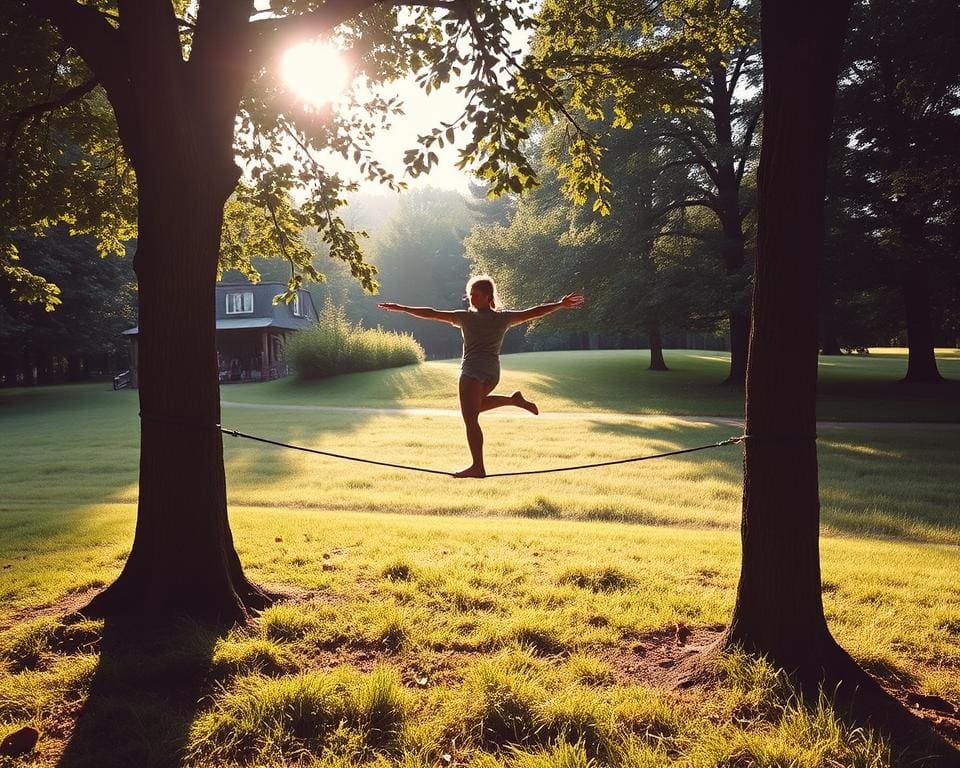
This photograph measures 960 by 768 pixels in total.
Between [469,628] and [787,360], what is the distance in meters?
2.85

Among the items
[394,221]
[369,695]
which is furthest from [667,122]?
[394,221]

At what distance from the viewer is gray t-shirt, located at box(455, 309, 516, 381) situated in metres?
6.14

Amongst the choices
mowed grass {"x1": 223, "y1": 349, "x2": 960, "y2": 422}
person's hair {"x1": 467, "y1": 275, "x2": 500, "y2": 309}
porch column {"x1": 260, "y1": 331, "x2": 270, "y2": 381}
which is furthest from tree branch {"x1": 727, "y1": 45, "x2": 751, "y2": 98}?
porch column {"x1": 260, "y1": 331, "x2": 270, "y2": 381}

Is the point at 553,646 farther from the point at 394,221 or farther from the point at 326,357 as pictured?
the point at 394,221

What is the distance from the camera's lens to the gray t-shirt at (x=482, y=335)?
242 inches

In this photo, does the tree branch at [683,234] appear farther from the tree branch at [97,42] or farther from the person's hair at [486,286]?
the tree branch at [97,42]

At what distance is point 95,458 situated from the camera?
15484 millimetres

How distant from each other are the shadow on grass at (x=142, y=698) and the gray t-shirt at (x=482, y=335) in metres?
3.24

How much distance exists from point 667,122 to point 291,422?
18.2 meters

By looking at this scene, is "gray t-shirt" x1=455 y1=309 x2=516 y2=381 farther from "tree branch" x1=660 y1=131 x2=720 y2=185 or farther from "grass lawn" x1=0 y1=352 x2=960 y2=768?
"tree branch" x1=660 y1=131 x2=720 y2=185

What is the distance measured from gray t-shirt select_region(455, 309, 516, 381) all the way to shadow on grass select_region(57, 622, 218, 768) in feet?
10.6

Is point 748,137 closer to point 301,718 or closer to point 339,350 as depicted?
point 339,350

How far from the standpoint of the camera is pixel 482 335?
617cm

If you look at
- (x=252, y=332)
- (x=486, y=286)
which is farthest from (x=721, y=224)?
(x=252, y=332)
